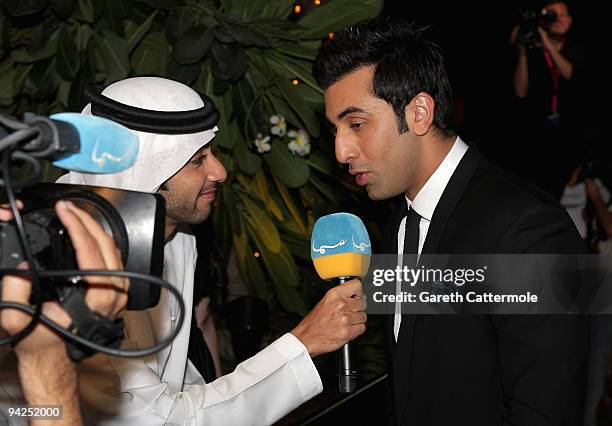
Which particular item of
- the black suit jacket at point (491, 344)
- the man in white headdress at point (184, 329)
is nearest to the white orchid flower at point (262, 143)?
the man in white headdress at point (184, 329)

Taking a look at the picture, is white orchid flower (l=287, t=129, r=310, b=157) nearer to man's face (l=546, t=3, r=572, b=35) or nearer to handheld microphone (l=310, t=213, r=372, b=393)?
handheld microphone (l=310, t=213, r=372, b=393)

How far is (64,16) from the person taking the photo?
3.59 m

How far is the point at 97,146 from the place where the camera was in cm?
105

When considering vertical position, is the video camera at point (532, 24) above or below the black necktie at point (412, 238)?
above

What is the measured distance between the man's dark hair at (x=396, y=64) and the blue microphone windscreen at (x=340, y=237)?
0.94 feet

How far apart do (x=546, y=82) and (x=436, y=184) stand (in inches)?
144

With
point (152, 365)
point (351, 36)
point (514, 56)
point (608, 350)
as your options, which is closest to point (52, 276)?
point (152, 365)

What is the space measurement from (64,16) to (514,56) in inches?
130

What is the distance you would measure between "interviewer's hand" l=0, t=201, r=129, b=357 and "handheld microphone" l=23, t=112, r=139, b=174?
0.11 m

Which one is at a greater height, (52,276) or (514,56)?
(514,56)

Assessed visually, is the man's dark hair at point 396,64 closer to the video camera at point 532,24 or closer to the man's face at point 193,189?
the man's face at point 193,189

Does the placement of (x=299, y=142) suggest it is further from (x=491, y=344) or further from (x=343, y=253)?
(x=491, y=344)

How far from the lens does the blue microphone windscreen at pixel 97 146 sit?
103 cm

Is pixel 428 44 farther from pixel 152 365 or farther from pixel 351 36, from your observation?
pixel 152 365
